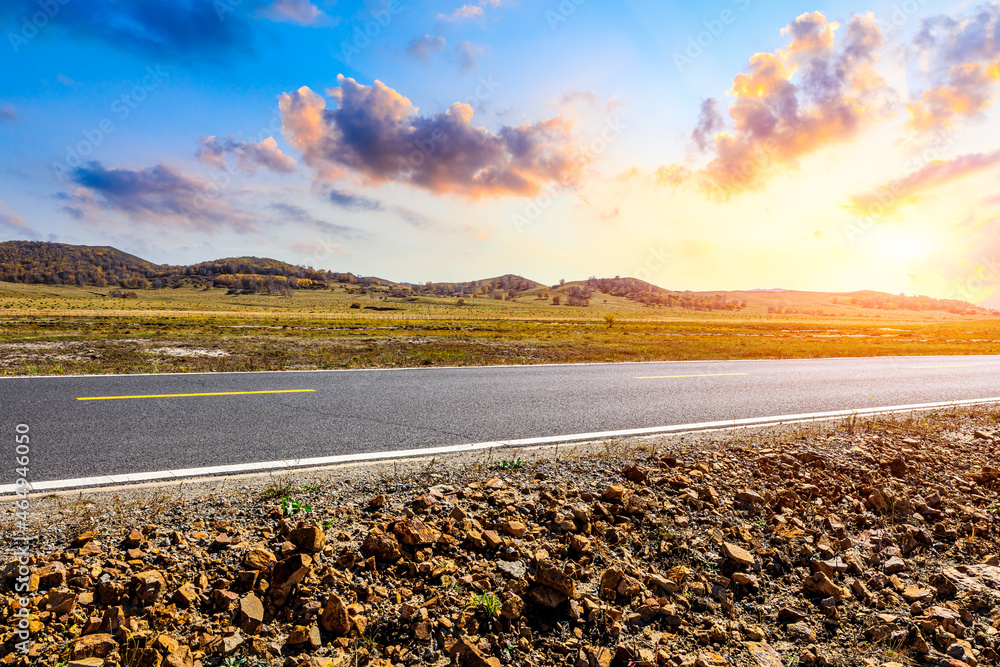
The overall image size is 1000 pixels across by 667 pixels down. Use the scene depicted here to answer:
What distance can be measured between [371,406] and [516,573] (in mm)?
4919

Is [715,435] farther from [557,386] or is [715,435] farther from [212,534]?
[212,534]

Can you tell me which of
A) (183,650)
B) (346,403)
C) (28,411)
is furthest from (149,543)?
(28,411)

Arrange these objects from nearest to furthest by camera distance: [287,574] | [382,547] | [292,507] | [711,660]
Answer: [711,660]
[287,574]
[382,547]
[292,507]

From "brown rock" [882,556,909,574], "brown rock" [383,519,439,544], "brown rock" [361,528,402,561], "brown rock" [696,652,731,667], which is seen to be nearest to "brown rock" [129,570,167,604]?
"brown rock" [361,528,402,561]

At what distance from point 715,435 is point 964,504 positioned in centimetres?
237

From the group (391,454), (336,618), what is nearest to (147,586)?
(336,618)

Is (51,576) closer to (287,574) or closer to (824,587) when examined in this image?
(287,574)

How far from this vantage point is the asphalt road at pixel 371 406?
514 centimetres

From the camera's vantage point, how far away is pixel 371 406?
7.34 m

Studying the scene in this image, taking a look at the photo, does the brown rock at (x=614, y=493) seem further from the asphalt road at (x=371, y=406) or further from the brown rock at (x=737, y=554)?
the asphalt road at (x=371, y=406)

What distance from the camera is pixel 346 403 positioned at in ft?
24.5

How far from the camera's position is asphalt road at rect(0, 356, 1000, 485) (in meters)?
5.14

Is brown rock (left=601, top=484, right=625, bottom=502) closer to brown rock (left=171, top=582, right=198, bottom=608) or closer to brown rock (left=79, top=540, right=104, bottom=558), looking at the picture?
brown rock (left=171, top=582, right=198, bottom=608)

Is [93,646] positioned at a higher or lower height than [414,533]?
lower
